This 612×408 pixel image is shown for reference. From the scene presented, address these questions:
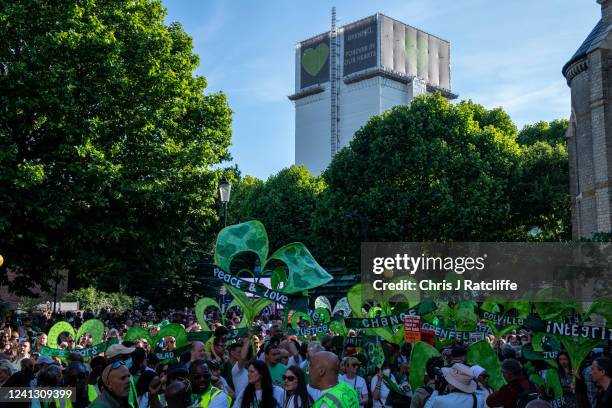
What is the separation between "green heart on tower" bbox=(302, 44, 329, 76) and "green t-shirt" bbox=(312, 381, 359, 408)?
88.1m

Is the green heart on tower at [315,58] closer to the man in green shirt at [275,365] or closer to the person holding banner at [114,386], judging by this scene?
the man in green shirt at [275,365]

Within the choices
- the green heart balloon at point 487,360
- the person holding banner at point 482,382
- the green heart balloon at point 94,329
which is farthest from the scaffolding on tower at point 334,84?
the person holding banner at point 482,382

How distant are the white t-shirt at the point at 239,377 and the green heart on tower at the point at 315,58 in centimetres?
8527

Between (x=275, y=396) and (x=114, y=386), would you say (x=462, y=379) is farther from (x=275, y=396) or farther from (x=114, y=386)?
(x=114, y=386)

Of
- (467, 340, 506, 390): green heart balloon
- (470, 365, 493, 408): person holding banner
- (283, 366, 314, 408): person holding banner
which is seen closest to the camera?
(283, 366, 314, 408): person holding banner

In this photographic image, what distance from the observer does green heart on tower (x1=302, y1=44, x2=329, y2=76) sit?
91.1 m

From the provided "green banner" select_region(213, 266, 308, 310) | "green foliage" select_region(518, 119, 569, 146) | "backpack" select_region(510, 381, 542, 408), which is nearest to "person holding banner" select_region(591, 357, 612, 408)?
"backpack" select_region(510, 381, 542, 408)

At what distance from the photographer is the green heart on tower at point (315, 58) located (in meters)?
91.1

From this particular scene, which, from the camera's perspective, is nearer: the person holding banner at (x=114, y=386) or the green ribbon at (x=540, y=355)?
the person holding banner at (x=114, y=386)

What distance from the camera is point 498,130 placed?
3656cm

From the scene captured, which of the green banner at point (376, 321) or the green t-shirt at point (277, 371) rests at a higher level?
the green banner at point (376, 321)

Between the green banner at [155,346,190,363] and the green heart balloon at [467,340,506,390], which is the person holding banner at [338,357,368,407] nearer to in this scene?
the green heart balloon at [467,340,506,390]

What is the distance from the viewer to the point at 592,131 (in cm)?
2991

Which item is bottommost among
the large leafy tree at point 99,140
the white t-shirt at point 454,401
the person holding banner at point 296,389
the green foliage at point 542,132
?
the white t-shirt at point 454,401
